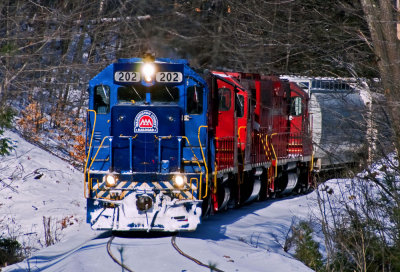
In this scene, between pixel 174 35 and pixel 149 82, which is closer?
pixel 149 82

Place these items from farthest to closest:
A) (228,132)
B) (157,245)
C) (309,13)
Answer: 1. (309,13)
2. (228,132)
3. (157,245)

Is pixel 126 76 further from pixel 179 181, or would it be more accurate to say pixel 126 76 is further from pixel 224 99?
pixel 224 99

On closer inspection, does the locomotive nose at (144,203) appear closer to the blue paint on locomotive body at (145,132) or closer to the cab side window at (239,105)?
the blue paint on locomotive body at (145,132)

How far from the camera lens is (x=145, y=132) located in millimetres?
10859

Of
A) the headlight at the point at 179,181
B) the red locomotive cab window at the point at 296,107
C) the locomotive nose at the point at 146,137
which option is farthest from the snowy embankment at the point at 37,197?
the red locomotive cab window at the point at 296,107

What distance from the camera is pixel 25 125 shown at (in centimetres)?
2062

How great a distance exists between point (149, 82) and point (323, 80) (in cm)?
861

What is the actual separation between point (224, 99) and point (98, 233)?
165 inches

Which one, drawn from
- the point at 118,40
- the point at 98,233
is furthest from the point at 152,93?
the point at 118,40

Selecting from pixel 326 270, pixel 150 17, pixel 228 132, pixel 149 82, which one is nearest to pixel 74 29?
pixel 150 17

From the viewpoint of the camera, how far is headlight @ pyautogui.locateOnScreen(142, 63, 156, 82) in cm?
1074

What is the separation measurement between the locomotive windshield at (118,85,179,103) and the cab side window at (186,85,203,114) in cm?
24

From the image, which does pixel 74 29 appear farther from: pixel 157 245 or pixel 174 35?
pixel 157 245

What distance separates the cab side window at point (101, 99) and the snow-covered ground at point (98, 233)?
7.69 ft
